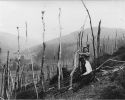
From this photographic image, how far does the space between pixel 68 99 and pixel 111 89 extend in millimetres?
2160

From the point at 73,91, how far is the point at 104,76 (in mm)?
2114

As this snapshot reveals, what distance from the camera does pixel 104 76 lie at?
16844 mm

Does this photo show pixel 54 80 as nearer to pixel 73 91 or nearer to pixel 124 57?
pixel 124 57

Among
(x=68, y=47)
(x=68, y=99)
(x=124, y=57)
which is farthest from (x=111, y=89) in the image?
(x=68, y=47)

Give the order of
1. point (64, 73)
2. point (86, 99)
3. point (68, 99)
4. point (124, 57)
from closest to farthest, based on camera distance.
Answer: point (86, 99) < point (68, 99) < point (124, 57) < point (64, 73)

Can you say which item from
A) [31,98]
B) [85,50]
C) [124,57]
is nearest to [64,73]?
[31,98]

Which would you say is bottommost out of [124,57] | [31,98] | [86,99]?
[31,98]

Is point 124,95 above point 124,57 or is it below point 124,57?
below

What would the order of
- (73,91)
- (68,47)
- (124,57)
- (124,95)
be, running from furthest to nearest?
(68,47) < (124,57) < (73,91) < (124,95)

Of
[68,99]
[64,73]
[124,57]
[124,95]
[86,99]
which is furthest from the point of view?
[64,73]

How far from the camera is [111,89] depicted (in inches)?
531

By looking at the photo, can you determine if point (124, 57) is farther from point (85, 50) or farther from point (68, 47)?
point (68, 47)

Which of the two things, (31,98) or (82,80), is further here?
(31,98)

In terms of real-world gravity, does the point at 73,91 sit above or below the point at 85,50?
below
